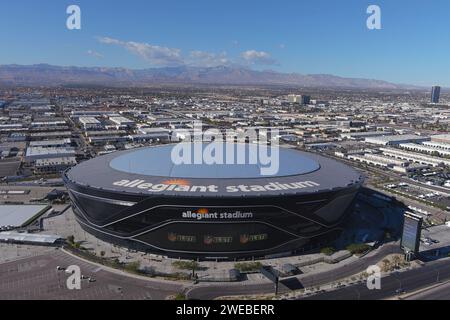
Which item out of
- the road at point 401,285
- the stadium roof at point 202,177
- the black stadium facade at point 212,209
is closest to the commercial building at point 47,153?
the stadium roof at point 202,177

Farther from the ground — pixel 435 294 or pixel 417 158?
pixel 417 158

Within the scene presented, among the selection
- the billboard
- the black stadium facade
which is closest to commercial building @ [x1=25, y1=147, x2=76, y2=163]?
the black stadium facade

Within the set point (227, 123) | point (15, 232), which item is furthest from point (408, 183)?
point (227, 123)

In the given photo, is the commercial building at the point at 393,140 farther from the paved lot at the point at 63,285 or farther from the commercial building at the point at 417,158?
the paved lot at the point at 63,285

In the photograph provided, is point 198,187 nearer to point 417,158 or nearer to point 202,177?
point 202,177

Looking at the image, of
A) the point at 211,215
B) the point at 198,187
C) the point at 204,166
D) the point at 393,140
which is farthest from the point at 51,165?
the point at 393,140

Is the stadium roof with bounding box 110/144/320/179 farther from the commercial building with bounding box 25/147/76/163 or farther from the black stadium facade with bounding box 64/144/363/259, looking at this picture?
the commercial building with bounding box 25/147/76/163
